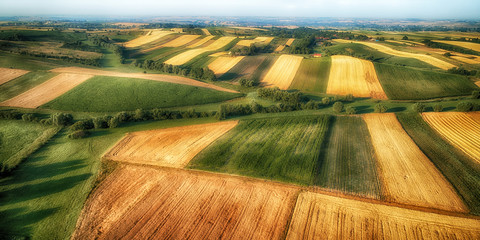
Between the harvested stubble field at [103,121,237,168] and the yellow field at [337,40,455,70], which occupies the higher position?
the yellow field at [337,40,455,70]

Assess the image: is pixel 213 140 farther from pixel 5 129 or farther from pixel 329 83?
pixel 329 83

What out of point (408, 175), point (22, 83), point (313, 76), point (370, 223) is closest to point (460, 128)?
point (408, 175)

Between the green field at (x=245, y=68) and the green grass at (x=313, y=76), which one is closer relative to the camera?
the green grass at (x=313, y=76)

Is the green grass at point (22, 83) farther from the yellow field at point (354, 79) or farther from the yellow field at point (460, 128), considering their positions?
the yellow field at point (460, 128)

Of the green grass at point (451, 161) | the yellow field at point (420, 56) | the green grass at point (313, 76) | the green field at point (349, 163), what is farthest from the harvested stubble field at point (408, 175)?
the yellow field at point (420, 56)

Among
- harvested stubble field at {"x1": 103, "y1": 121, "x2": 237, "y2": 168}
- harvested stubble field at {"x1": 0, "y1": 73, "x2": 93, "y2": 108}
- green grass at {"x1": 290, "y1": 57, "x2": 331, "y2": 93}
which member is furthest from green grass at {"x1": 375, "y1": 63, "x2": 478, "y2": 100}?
harvested stubble field at {"x1": 0, "y1": 73, "x2": 93, "y2": 108}

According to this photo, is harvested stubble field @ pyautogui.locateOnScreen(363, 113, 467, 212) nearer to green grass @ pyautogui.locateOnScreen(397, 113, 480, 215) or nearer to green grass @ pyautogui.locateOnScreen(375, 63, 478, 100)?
green grass @ pyautogui.locateOnScreen(397, 113, 480, 215)
